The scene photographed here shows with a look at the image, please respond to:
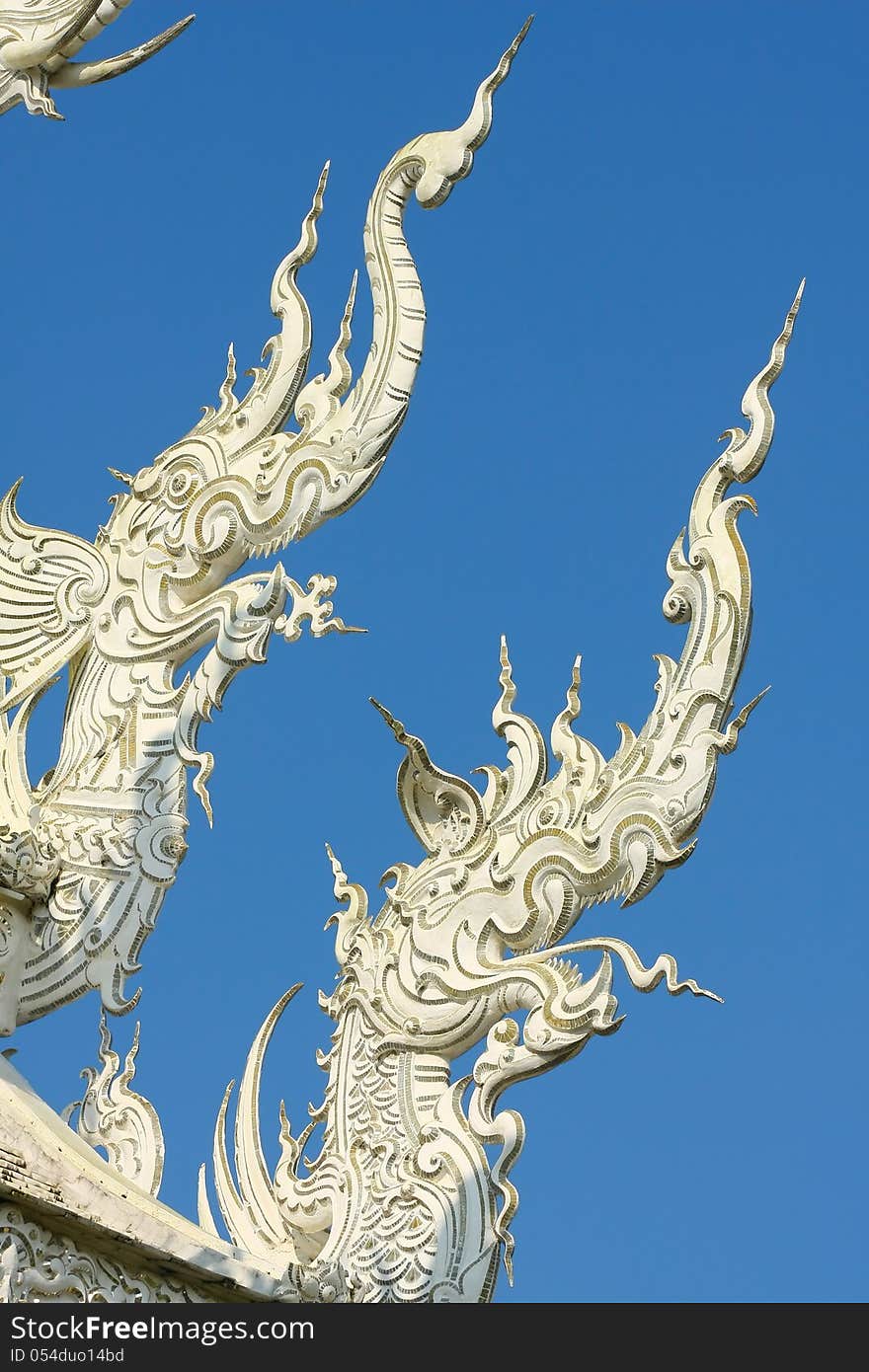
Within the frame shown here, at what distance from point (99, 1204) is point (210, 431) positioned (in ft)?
10.4

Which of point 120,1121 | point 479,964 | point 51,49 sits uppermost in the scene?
point 51,49

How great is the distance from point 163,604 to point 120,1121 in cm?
193

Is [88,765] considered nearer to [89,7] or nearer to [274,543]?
[274,543]

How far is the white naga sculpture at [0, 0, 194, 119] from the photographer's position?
11766 millimetres

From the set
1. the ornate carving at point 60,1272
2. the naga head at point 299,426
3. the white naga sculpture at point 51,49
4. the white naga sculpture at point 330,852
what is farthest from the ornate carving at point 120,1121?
the white naga sculpture at point 51,49

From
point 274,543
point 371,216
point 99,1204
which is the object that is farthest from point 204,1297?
point 371,216

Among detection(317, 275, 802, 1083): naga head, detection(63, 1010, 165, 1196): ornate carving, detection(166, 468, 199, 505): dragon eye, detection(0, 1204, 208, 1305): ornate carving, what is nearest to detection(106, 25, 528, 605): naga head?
detection(166, 468, 199, 505): dragon eye

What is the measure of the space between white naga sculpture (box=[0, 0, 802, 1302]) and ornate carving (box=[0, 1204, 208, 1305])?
0.12 ft

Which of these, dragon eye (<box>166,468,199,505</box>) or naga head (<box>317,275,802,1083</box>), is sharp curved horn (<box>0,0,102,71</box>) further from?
naga head (<box>317,275,802,1083</box>)

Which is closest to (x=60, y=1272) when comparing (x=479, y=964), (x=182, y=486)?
(x=479, y=964)

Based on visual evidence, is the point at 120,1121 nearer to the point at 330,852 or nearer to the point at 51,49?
the point at 330,852

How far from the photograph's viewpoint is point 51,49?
11766 mm

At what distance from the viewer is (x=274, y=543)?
11.4 metres
